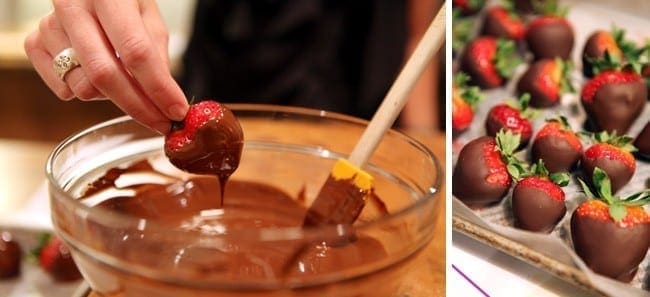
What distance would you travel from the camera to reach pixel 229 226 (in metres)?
0.53

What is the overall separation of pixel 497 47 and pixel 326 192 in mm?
328

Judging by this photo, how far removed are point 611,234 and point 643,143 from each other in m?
0.14

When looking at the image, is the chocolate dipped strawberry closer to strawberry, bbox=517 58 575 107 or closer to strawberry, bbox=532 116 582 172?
strawberry, bbox=532 116 582 172

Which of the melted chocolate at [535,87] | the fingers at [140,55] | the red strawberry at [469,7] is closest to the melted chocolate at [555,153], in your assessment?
the melted chocolate at [535,87]

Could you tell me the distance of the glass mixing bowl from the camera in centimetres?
40

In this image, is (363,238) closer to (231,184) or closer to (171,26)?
(231,184)

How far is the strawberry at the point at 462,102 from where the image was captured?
2.03ft

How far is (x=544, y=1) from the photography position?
846 mm

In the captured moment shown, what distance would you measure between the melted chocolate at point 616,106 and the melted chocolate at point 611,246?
14cm

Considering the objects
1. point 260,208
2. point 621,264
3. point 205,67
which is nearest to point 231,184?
point 260,208

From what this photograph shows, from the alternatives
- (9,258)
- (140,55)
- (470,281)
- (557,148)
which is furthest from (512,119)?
(9,258)

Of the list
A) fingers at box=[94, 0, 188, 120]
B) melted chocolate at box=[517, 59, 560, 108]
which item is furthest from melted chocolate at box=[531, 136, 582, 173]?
fingers at box=[94, 0, 188, 120]

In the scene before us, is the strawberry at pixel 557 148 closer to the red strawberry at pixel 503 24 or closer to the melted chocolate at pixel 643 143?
the melted chocolate at pixel 643 143

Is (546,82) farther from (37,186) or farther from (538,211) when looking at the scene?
(37,186)
